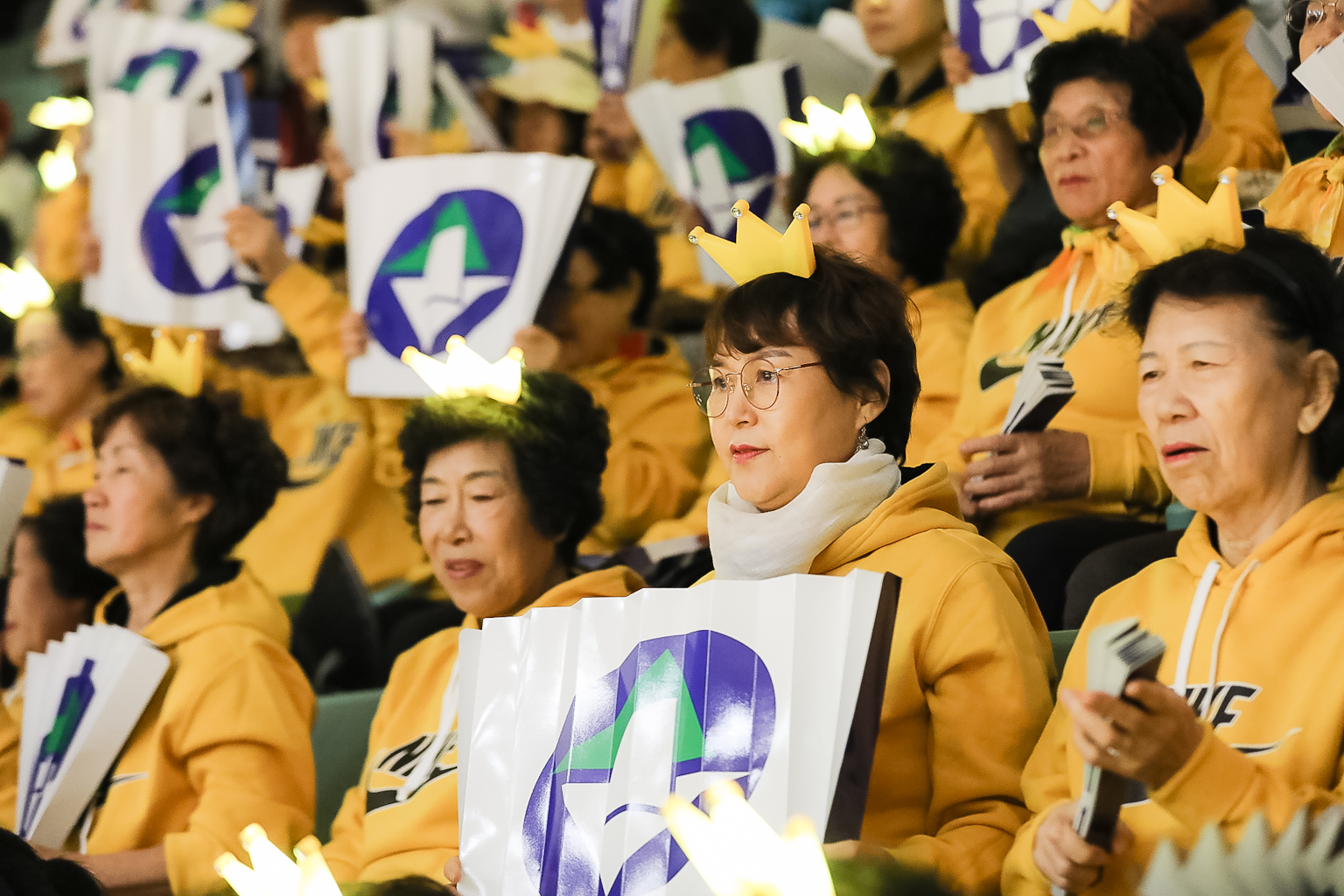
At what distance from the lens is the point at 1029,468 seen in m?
2.17

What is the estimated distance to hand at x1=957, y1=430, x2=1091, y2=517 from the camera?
2172 millimetres

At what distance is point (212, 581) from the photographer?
8.14ft

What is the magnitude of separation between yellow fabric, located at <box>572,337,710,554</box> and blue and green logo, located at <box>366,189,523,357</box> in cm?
25

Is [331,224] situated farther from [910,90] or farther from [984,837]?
[984,837]

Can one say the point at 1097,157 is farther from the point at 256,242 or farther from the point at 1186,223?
the point at 256,242

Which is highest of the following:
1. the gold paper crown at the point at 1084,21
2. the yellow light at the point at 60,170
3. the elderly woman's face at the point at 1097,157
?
the gold paper crown at the point at 1084,21

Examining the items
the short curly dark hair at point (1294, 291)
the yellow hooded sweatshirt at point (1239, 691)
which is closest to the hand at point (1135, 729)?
the yellow hooded sweatshirt at point (1239, 691)

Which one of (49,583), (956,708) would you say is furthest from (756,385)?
(49,583)

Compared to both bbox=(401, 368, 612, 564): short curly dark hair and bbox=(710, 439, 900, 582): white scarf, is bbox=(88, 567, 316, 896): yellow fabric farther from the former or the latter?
bbox=(710, 439, 900, 582): white scarf

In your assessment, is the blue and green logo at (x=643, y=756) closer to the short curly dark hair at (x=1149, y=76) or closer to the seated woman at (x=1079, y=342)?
the seated woman at (x=1079, y=342)

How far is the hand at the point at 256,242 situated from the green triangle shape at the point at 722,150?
0.96 m

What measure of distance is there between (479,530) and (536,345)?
683 mm

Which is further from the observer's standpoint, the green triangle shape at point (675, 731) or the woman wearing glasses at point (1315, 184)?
the woman wearing glasses at point (1315, 184)

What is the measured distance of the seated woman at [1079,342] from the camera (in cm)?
218
